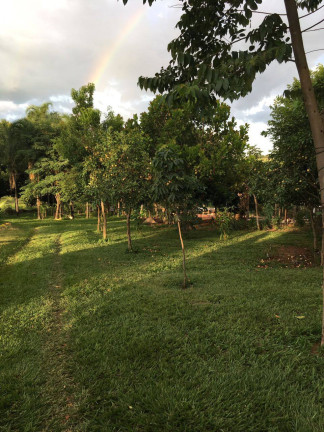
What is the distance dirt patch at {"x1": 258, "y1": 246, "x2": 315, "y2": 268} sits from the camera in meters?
10.8

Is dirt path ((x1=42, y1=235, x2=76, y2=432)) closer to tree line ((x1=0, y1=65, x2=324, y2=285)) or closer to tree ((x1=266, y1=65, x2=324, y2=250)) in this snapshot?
tree line ((x1=0, y1=65, x2=324, y2=285))

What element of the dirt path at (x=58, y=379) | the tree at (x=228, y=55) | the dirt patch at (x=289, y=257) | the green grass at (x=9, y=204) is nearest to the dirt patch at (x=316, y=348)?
the tree at (x=228, y=55)

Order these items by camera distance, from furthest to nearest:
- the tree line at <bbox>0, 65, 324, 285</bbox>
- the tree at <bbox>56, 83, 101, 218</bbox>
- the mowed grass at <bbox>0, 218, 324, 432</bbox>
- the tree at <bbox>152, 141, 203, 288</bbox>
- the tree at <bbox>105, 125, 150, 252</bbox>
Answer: the tree at <bbox>56, 83, 101, 218</bbox> → the tree at <bbox>105, 125, 150, 252</bbox> → the tree line at <bbox>0, 65, 324, 285</bbox> → the tree at <bbox>152, 141, 203, 288</bbox> → the mowed grass at <bbox>0, 218, 324, 432</bbox>

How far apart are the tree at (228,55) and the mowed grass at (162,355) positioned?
7.94 feet

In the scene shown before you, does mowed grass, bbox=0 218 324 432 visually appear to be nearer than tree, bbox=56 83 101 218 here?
Yes

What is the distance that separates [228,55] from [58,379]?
491 cm

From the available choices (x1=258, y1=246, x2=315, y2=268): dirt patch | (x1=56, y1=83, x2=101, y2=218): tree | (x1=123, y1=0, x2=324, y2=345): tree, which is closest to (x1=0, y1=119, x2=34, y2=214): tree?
(x1=56, y1=83, x2=101, y2=218): tree

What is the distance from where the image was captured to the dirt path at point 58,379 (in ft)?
9.21

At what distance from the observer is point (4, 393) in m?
3.20

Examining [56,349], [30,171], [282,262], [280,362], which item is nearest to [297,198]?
[282,262]

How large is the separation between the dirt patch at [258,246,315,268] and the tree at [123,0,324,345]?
8.26 m

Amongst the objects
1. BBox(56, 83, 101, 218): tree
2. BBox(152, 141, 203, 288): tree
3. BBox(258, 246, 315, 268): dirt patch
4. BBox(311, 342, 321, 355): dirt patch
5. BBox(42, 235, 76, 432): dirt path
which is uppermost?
BBox(56, 83, 101, 218): tree

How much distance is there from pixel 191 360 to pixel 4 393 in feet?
7.88

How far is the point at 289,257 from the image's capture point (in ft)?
38.7
